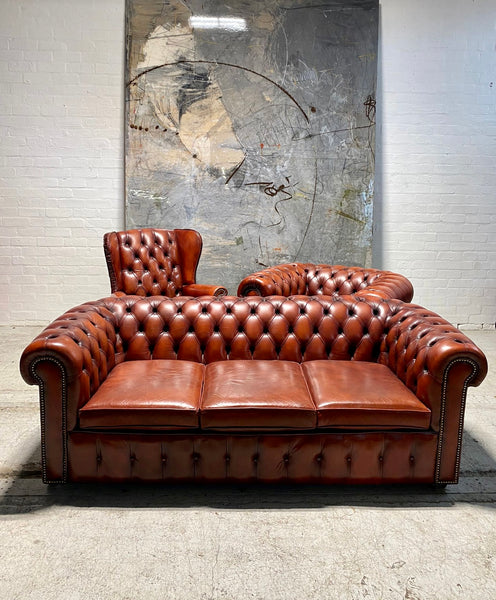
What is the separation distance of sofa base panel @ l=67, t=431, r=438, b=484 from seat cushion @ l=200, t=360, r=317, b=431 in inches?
2.4

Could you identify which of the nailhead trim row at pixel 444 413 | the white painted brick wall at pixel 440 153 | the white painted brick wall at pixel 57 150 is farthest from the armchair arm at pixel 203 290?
the nailhead trim row at pixel 444 413

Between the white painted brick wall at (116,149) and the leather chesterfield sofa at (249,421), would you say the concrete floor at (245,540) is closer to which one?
the leather chesterfield sofa at (249,421)

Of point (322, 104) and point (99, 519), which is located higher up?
point (322, 104)

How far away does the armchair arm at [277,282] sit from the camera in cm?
405

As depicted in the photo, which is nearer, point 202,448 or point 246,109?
point 202,448

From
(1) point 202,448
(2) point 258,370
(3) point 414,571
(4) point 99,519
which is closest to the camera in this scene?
(3) point 414,571

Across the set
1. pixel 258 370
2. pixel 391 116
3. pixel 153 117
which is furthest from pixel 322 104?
pixel 258 370

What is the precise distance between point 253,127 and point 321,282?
1673mm

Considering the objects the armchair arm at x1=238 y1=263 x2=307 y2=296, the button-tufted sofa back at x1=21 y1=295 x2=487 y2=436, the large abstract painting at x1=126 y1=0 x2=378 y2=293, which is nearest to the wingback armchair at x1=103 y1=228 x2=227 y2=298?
the armchair arm at x1=238 y1=263 x2=307 y2=296

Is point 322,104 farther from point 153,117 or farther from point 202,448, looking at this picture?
point 202,448

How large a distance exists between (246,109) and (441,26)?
2.00m

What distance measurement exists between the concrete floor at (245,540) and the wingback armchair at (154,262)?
190 cm

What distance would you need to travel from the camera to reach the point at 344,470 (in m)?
2.38

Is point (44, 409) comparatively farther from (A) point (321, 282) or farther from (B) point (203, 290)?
(A) point (321, 282)
